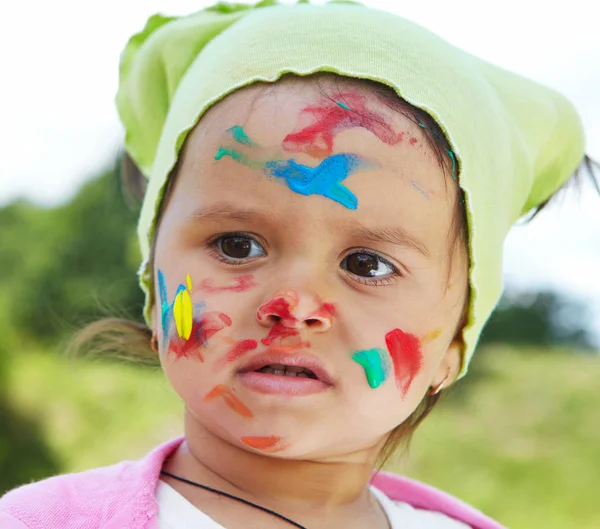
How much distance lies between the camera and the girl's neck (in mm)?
1481

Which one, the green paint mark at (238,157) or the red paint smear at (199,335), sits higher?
the green paint mark at (238,157)

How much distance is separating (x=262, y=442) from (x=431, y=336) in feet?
1.28

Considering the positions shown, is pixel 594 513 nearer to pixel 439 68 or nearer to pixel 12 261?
pixel 439 68

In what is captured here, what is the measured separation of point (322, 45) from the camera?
5.03ft

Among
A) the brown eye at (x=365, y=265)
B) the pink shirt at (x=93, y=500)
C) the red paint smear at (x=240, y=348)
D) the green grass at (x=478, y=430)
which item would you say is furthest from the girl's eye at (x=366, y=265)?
the green grass at (x=478, y=430)

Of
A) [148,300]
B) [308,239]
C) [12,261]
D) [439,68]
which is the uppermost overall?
[439,68]

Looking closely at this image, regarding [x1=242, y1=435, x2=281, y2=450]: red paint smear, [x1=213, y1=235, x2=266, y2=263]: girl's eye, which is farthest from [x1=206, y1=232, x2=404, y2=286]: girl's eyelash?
[x1=242, y1=435, x2=281, y2=450]: red paint smear

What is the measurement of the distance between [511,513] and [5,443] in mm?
2572

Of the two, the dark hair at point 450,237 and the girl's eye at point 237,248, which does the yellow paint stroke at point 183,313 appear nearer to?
the girl's eye at point 237,248

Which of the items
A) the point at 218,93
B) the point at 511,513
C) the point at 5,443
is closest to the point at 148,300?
the point at 218,93

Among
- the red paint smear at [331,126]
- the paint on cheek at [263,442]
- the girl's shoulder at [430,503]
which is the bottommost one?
the girl's shoulder at [430,503]

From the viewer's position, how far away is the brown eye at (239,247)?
1.44m

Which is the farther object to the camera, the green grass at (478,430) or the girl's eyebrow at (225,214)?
the green grass at (478,430)

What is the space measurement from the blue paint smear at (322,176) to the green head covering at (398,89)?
0.20 metres
